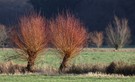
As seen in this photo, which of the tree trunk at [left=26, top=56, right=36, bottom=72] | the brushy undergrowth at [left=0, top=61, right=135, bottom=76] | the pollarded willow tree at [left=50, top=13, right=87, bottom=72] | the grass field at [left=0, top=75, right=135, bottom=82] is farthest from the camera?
the pollarded willow tree at [left=50, top=13, right=87, bottom=72]

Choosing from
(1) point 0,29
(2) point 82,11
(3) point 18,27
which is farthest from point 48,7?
(3) point 18,27

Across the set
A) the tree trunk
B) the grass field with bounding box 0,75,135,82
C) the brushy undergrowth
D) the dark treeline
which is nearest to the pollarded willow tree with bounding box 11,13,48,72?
the tree trunk

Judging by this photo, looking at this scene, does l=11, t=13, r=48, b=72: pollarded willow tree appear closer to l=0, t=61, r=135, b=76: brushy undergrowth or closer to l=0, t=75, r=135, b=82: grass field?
l=0, t=61, r=135, b=76: brushy undergrowth

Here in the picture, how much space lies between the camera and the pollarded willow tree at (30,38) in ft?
114

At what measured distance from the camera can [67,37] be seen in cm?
3494

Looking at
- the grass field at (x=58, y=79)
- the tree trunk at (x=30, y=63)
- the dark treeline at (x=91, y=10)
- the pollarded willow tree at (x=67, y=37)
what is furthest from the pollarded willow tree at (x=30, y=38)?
the dark treeline at (x=91, y=10)

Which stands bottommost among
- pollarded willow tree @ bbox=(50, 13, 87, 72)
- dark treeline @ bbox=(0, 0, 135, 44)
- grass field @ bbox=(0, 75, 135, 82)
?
grass field @ bbox=(0, 75, 135, 82)

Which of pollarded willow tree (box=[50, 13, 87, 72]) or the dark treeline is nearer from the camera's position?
pollarded willow tree (box=[50, 13, 87, 72])

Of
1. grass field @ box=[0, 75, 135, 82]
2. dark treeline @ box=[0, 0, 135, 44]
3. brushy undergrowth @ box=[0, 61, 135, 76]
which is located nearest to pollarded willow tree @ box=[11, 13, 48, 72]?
brushy undergrowth @ box=[0, 61, 135, 76]

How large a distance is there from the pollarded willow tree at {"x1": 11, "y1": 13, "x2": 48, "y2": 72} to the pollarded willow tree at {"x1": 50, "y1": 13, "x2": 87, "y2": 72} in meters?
1.01

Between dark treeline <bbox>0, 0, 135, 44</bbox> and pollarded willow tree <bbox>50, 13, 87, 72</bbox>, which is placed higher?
dark treeline <bbox>0, 0, 135, 44</bbox>

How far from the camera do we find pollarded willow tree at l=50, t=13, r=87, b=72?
3484 centimetres

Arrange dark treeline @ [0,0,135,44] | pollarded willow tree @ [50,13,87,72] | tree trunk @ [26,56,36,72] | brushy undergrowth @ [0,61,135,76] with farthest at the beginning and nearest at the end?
dark treeline @ [0,0,135,44] < pollarded willow tree @ [50,13,87,72] < tree trunk @ [26,56,36,72] < brushy undergrowth @ [0,61,135,76]

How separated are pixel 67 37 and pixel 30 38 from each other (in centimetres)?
290
